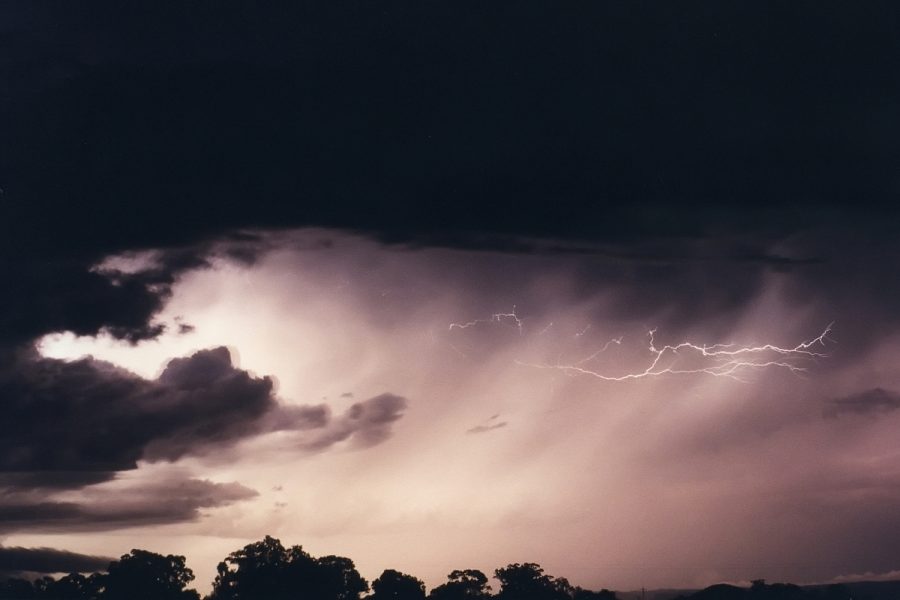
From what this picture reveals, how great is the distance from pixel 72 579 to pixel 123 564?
751 cm

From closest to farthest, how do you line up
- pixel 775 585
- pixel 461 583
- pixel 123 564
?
pixel 123 564 < pixel 461 583 < pixel 775 585

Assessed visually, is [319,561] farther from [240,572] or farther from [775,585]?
[775,585]

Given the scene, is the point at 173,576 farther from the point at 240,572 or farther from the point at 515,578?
the point at 515,578

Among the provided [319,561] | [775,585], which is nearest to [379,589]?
[319,561]

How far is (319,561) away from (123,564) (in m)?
25.6

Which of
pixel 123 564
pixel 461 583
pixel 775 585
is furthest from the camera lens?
pixel 775 585

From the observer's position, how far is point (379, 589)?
5891 inches

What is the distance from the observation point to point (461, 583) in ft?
502

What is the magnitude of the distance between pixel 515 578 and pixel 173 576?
48143 millimetres

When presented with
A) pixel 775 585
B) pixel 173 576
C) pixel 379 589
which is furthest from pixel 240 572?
pixel 775 585

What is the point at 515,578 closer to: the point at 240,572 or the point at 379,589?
the point at 379,589

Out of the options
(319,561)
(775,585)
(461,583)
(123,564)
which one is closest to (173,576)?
(123,564)

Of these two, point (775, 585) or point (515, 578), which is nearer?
A: point (515, 578)

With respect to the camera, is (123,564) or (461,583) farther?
(461,583)
